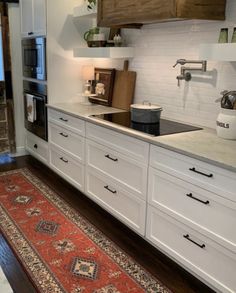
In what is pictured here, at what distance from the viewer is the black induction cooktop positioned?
229cm

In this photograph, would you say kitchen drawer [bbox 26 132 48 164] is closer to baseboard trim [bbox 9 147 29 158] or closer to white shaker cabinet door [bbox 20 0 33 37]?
baseboard trim [bbox 9 147 29 158]

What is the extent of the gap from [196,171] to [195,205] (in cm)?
21

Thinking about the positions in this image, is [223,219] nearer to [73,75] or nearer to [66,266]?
[66,266]

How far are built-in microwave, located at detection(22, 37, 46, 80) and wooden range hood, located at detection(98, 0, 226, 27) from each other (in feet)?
3.63

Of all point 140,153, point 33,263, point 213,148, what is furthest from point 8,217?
point 213,148

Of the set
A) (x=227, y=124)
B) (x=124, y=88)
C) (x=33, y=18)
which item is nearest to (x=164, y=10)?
(x=227, y=124)

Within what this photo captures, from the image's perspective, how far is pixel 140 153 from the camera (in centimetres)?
221

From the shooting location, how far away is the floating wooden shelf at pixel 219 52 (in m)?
1.91

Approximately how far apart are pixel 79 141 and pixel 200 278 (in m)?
1.58

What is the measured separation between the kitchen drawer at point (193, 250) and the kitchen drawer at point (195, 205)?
0.06 meters

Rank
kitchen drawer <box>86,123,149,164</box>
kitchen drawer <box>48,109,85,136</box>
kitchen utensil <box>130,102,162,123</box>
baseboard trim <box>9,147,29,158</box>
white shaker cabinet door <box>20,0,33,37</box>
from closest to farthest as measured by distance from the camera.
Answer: kitchen drawer <box>86,123,149,164</box>, kitchen utensil <box>130,102,162,123</box>, kitchen drawer <box>48,109,85,136</box>, white shaker cabinet door <box>20,0,33,37</box>, baseboard trim <box>9,147,29,158</box>

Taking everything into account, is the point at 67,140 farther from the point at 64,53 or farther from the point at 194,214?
the point at 194,214

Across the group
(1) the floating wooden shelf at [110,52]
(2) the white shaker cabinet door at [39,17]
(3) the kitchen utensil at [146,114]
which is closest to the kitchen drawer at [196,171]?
(3) the kitchen utensil at [146,114]

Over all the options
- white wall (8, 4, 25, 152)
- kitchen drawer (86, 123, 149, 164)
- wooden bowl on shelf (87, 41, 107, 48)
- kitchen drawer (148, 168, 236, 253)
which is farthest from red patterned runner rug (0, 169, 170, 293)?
wooden bowl on shelf (87, 41, 107, 48)
